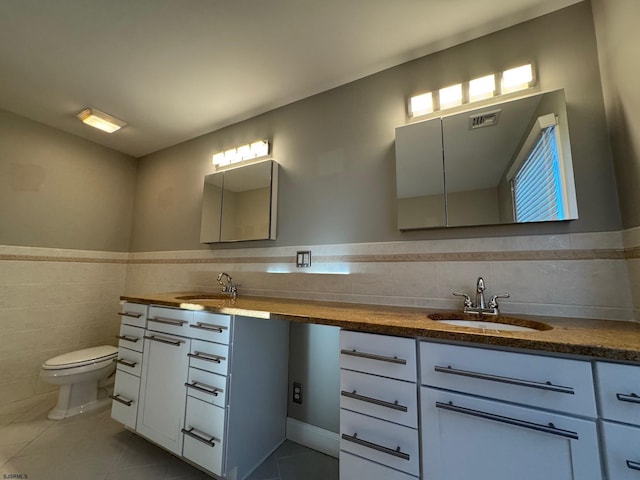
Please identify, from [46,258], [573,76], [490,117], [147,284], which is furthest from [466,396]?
[46,258]

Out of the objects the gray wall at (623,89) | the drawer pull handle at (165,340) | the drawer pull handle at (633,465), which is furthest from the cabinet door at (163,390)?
the gray wall at (623,89)

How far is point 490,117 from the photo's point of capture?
136cm

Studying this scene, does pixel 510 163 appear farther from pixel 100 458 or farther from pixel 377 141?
pixel 100 458

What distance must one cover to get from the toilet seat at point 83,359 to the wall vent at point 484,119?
3112 millimetres

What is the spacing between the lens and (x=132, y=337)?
169cm

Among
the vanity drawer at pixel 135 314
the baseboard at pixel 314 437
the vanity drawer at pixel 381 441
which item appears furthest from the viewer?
the vanity drawer at pixel 135 314

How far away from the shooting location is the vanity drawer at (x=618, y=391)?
0.66 metres

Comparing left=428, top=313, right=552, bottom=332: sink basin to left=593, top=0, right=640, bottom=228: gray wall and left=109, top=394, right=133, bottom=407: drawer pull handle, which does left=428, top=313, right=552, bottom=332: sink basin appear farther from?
left=109, top=394, right=133, bottom=407: drawer pull handle

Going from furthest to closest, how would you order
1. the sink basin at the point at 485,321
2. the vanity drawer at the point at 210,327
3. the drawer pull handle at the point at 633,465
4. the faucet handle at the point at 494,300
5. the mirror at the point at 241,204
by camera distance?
the mirror at the point at 241,204
the vanity drawer at the point at 210,327
the faucet handle at the point at 494,300
the sink basin at the point at 485,321
the drawer pull handle at the point at 633,465

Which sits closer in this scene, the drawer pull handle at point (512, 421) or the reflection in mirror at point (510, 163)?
the drawer pull handle at point (512, 421)

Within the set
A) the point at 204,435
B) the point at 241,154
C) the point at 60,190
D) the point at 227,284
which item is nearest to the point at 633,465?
the point at 204,435

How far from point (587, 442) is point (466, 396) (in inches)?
11.4

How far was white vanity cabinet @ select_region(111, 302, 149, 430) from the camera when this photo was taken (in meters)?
1.62

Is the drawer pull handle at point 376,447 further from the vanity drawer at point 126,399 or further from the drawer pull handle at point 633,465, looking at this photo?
the vanity drawer at point 126,399
